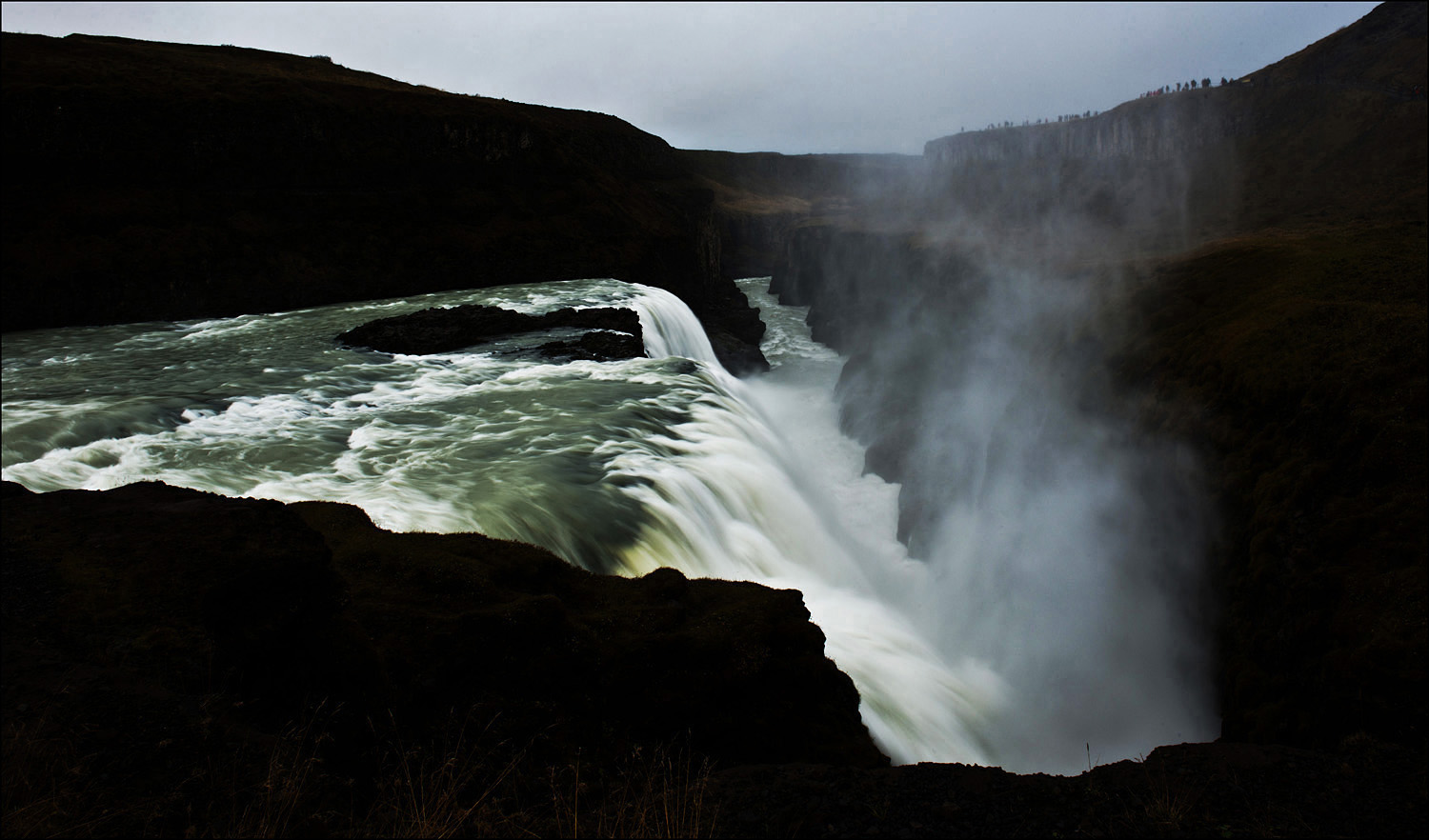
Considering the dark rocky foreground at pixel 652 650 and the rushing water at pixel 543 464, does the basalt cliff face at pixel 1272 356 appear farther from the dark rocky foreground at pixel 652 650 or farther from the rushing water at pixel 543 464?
the rushing water at pixel 543 464

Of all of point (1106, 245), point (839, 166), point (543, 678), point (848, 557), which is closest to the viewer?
point (543, 678)

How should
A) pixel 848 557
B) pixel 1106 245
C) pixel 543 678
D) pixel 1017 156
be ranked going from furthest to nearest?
1. pixel 1017 156
2. pixel 1106 245
3. pixel 848 557
4. pixel 543 678

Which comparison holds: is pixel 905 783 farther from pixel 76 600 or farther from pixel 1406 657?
pixel 1406 657

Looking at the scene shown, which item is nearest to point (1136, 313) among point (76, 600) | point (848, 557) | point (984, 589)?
point (984, 589)

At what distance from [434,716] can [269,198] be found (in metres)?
27.9

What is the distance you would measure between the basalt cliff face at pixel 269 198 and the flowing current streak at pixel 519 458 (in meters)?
4.29

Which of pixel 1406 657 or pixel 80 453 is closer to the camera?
pixel 1406 657

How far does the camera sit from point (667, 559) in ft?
28.0

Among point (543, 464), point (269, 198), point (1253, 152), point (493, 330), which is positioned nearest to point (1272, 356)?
point (543, 464)

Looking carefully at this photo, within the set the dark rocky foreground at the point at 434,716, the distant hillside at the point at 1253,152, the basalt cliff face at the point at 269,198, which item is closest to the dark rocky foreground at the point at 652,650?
the dark rocky foreground at the point at 434,716

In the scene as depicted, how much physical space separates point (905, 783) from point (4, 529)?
15.6 feet

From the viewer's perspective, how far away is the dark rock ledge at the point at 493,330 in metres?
18.3

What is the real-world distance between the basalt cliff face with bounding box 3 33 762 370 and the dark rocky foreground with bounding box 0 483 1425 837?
22.0 m

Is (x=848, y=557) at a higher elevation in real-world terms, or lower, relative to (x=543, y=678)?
lower
